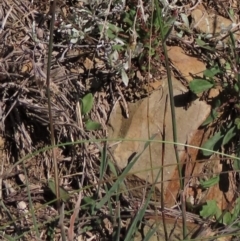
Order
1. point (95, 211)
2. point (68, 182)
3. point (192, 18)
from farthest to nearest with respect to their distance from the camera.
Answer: point (192, 18)
point (68, 182)
point (95, 211)

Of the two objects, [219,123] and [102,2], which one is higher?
[102,2]

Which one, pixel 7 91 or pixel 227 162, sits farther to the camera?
pixel 227 162

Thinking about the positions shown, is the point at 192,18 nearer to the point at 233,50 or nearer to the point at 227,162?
→ the point at 233,50

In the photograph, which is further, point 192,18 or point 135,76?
point 192,18

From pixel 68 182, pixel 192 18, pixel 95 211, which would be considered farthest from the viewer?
pixel 192 18

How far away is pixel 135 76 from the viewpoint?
98.3 inches

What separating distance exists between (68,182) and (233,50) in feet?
2.73

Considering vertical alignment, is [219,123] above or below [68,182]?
above

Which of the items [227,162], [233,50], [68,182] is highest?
[233,50]

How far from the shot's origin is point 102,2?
98.7 inches

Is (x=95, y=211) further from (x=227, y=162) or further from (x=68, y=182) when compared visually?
(x=227, y=162)

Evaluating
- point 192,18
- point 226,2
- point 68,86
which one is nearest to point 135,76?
point 68,86

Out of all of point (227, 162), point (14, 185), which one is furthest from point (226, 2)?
point (14, 185)

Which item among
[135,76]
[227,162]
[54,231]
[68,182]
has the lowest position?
[54,231]
